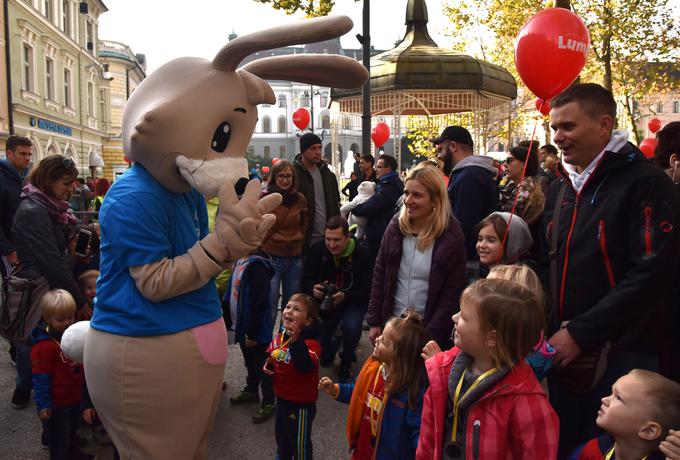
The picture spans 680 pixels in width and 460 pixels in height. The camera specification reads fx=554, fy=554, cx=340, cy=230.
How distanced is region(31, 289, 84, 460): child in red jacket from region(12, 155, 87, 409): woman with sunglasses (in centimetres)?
23

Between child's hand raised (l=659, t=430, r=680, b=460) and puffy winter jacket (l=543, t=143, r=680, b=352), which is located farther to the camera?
puffy winter jacket (l=543, t=143, r=680, b=352)

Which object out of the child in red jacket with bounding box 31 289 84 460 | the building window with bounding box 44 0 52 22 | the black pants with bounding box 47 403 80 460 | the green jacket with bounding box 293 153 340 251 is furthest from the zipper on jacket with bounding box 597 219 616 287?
the building window with bounding box 44 0 52 22

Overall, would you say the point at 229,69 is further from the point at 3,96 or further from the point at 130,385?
the point at 3,96

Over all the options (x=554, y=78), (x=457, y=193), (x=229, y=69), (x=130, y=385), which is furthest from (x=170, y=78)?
(x=554, y=78)

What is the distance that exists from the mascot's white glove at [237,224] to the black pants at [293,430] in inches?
50.9

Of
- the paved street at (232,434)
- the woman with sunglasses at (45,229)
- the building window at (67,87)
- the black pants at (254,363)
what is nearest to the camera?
the paved street at (232,434)

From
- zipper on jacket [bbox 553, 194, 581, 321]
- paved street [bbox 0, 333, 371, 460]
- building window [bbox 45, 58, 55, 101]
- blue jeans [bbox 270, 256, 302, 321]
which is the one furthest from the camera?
building window [bbox 45, 58, 55, 101]

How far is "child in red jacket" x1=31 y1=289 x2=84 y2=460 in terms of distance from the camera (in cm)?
317

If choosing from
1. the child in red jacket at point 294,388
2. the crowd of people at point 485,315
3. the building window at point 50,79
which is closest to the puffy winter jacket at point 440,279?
the crowd of people at point 485,315

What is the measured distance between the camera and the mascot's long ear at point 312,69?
2.46m

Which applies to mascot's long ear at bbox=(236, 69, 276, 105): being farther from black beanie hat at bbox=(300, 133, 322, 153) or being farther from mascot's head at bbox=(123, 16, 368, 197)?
black beanie hat at bbox=(300, 133, 322, 153)

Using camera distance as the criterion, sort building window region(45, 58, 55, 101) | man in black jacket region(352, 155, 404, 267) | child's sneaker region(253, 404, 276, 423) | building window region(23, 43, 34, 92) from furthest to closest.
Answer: building window region(45, 58, 55, 101), building window region(23, 43, 34, 92), man in black jacket region(352, 155, 404, 267), child's sneaker region(253, 404, 276, 423)

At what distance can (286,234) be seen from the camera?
478 cm

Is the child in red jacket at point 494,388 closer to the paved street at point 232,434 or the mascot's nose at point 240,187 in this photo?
the mascot's nose at point 240,187
